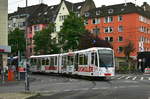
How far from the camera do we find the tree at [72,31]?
55.1 metres

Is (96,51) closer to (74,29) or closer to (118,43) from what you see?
(74,29)

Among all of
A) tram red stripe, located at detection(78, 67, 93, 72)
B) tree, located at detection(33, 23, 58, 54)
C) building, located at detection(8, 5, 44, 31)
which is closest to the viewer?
tram red stripe, located at detection(78, 67, 93, 72)

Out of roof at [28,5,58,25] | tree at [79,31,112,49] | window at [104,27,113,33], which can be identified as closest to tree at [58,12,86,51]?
tree at [79,31,112,49]

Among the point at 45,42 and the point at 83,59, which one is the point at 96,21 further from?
the point at 83,59

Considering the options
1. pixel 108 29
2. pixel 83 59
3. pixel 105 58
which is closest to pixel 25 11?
pixel 108 29

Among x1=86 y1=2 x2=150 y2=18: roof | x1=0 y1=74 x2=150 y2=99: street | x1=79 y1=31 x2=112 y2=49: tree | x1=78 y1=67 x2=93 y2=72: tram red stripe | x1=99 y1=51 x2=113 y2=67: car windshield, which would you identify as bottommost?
x1=0 y1=74 x2=150 y2=99: street

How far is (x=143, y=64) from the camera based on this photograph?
66.7 meters

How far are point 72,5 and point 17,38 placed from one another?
72.4 feet

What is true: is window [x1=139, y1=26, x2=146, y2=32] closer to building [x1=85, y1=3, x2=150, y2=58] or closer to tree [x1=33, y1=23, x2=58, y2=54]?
building [x1=85, y1=3, x2=150, y2=58]

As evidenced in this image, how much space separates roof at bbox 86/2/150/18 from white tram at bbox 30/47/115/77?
41.7 metres

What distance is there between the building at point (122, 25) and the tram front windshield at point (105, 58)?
44695 mm

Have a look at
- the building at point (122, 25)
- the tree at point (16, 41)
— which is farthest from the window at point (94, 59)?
the building at point (122, 25)

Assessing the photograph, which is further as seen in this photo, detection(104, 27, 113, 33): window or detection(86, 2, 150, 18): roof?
detection(104, 27, 113, 33): window

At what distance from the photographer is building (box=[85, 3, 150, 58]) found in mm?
79375
